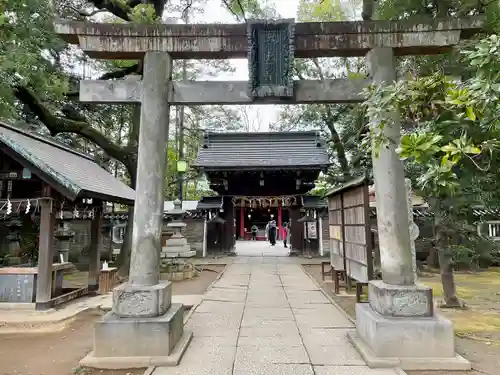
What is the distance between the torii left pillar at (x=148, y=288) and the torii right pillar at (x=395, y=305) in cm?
250

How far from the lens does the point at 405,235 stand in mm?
4582

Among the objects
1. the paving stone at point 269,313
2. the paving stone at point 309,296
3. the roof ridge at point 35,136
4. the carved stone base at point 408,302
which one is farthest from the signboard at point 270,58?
the roof ridge at point 35,136

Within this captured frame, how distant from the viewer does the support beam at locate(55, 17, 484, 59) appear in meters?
4.96

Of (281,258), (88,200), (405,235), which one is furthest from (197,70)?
(405,235)

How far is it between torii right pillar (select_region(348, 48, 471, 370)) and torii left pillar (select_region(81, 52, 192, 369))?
8.21 feet

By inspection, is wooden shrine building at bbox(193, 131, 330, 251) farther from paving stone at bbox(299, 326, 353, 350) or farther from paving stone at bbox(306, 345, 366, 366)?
paving stone at bbox(306, 345, 366, 366)

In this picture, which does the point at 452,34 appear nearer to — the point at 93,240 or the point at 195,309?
the point at 195,309

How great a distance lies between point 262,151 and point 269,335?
13941mm

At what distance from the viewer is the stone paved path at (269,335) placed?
160 inches

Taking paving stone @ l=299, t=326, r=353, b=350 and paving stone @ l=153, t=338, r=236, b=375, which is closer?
paving stone @ l=153, t=338, r=236, b=375

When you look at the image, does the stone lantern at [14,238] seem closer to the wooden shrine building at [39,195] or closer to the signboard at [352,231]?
the wooden shrine building at [39,195]

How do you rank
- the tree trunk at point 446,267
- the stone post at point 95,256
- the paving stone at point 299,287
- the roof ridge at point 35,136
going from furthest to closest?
the stone post at point 95,256
the paving stone at point 299,287
the roof ridge at point 35,136
the tree trunk at point 446,267

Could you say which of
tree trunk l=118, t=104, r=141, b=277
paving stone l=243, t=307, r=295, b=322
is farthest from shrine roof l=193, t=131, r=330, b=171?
paving stone l=243, t=307, r=295, b=322

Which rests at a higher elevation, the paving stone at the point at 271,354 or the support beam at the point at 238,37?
the support beam at the point at 238,37
